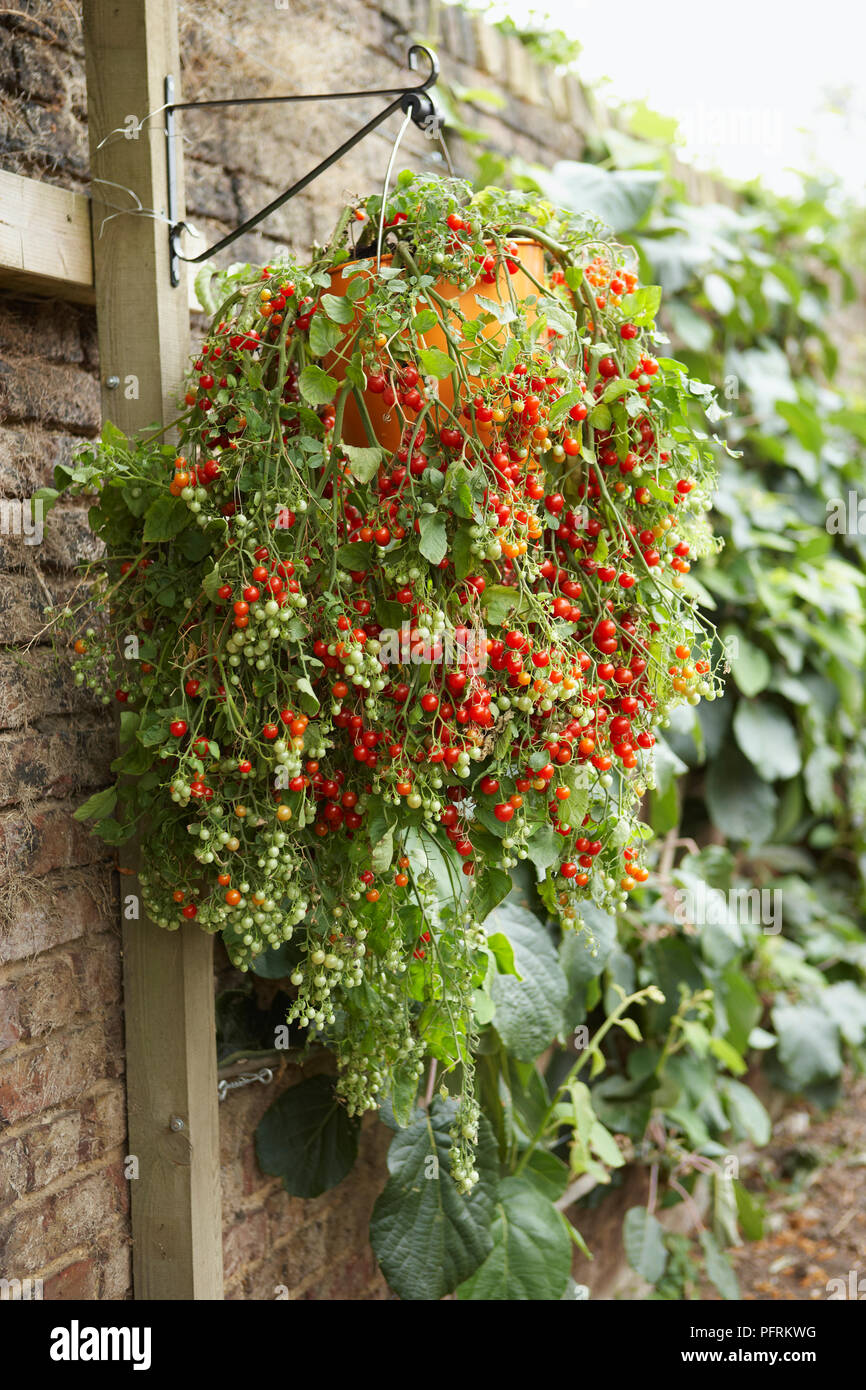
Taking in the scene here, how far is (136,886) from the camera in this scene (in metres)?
1.18

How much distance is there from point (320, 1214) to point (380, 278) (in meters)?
1.24

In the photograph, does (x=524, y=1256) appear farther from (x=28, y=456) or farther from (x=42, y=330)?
(x=42, y=330)

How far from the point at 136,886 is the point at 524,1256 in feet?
2.32

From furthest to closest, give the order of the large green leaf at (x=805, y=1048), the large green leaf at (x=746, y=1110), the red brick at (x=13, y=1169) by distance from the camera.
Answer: the large green leaf at (x=805, y=1048) → the large green leaf at (x=746, y=1110) → the red brick at (x=13, y=1169)

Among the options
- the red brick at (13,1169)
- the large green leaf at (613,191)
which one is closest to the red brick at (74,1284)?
the red brick at (13,1169)

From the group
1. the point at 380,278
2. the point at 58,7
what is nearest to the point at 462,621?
the point at 380,278

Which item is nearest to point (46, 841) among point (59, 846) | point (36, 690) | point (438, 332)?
point (59, 846)

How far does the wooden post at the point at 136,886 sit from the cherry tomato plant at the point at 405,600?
9cm

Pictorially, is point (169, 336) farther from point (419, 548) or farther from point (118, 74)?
point (419, 548)

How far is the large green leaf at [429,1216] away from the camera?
1298 mm

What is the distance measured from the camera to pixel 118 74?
3.56 ft

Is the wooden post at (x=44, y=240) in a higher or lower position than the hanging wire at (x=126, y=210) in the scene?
lower

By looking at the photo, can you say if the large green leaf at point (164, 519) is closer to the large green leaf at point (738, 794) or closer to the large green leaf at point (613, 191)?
the large green leaf at point (613, 191)

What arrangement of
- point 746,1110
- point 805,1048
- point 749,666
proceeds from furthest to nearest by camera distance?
point 805,1048
point 749,666
point 746,1110
